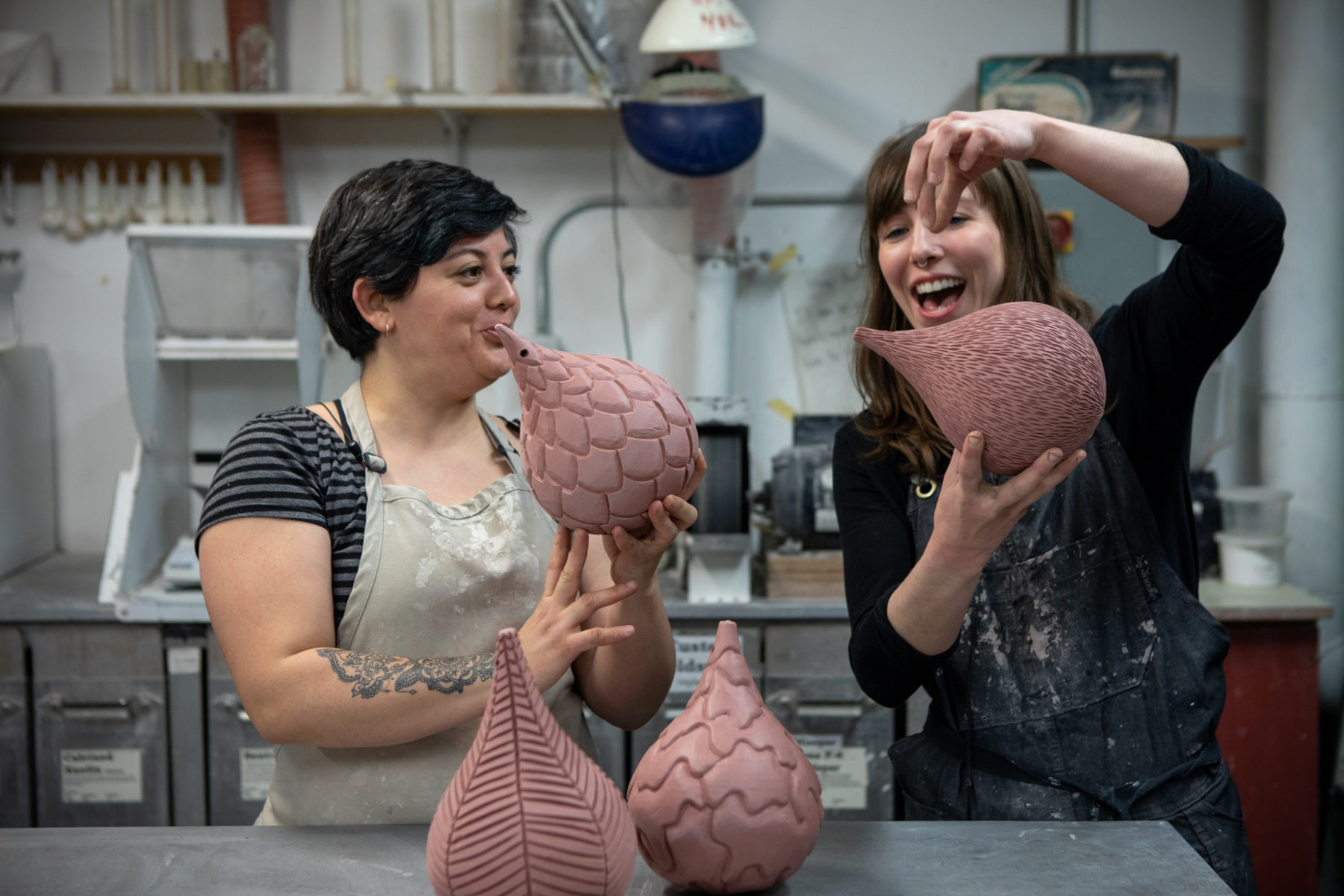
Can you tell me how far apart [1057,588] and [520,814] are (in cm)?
74

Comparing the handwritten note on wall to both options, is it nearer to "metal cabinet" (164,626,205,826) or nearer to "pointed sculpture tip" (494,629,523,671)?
"metal cabinet" (164,626,205,826)

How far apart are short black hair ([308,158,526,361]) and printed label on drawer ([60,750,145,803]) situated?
1.62m

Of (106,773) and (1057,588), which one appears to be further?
(106,773)

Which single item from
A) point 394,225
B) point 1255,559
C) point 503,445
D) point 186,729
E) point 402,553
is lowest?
point 186,729

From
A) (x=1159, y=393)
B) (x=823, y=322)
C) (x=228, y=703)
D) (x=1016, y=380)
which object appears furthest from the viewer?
(x=823, y=322)

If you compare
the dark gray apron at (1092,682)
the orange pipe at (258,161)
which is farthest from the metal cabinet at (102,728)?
the dark gray apron at (1092,682)

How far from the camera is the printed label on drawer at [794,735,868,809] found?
2.57 m

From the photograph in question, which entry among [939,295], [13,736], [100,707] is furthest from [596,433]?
[13,736]

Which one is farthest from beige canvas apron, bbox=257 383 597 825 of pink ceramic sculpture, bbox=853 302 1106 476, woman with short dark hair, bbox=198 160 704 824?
pink ceramic sculpture, bbox=853 302 1106 476

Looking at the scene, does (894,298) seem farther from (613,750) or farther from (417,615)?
(613,750)

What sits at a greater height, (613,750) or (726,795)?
Result: (726,795)

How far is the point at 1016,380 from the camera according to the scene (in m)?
1.04

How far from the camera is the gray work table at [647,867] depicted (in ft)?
3.56

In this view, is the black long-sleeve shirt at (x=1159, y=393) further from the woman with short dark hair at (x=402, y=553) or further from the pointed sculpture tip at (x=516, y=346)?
the pointed sculpture tip at (x=516, y=346)
